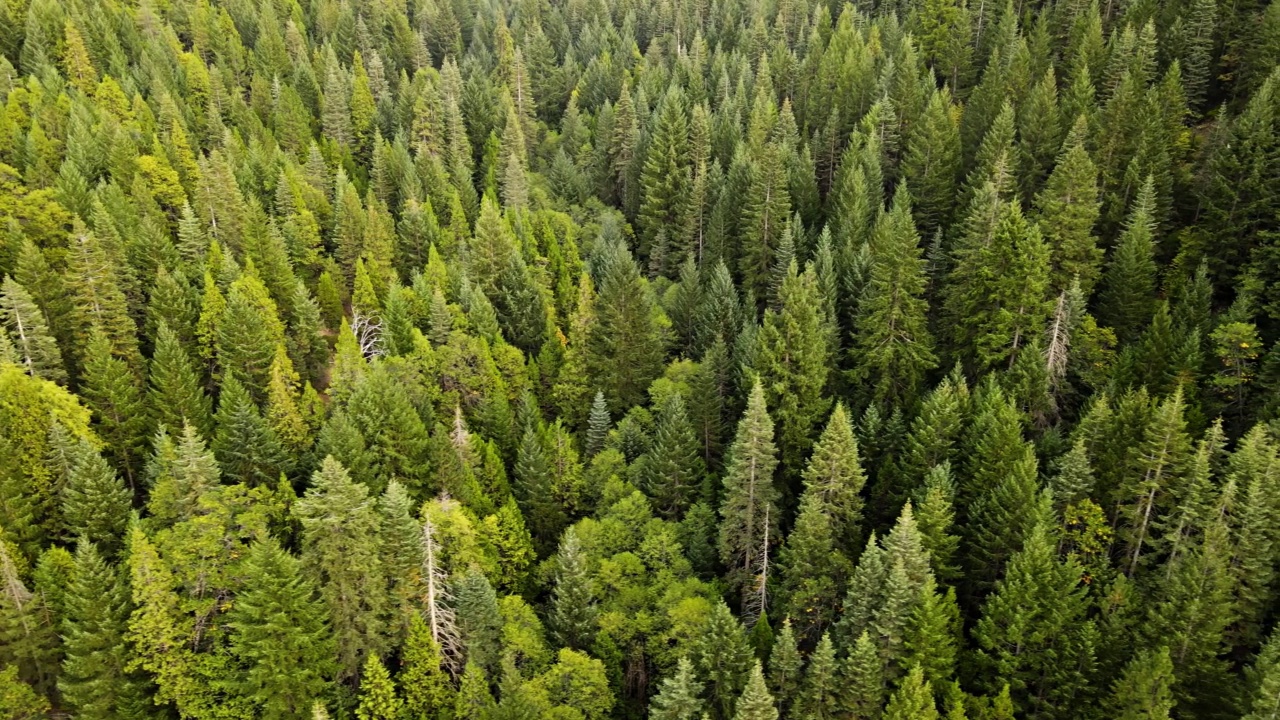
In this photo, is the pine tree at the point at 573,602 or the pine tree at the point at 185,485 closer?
the pine tree at the point at 185,485

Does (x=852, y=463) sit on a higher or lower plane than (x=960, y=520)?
higher

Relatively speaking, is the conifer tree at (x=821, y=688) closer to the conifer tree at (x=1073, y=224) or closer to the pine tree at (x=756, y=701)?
the pine tree at (x=756, y=701)

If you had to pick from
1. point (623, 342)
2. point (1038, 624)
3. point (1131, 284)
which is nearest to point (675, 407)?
Answer: point (623, 342)

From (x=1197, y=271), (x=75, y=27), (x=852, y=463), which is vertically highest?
(x=75, y=27)

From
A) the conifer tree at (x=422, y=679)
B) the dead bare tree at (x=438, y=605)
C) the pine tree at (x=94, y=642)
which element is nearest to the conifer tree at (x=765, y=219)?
the dead bare tree at (x=438, y=605)

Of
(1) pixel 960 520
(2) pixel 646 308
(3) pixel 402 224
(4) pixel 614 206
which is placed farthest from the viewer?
(4) pixel 614 206

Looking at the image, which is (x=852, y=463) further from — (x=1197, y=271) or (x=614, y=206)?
(x=614, y=206)

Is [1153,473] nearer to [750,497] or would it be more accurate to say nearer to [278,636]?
[750,497]

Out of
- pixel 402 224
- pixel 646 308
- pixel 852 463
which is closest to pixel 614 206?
pixel 402 224
